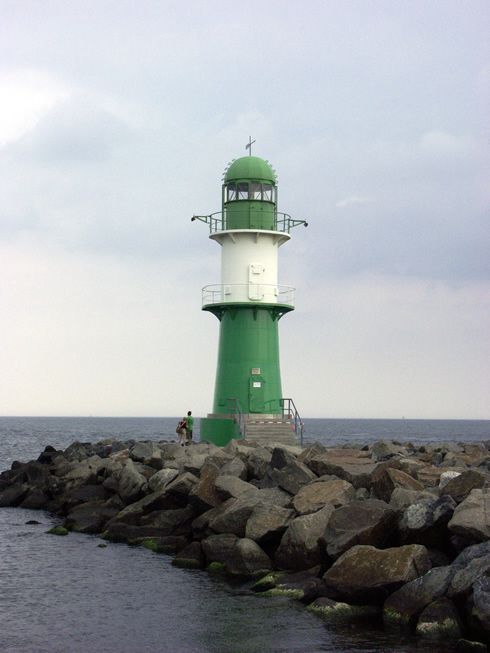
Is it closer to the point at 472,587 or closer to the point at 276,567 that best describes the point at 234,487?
the point at 276,567

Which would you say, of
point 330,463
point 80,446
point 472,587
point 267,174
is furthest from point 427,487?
point 80,446

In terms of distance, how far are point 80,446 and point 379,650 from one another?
60.3 feet

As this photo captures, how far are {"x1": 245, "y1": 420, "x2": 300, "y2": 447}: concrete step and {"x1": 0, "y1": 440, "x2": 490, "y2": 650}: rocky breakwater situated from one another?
3121 millimetres

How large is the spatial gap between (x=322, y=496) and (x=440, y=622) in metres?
3.60

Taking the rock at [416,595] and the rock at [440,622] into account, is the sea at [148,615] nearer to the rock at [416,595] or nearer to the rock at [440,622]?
the rock at [440,622]

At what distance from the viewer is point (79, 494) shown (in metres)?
19.0

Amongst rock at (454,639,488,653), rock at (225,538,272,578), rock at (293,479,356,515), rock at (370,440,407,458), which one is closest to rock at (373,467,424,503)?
rock at (293,479,356,515)

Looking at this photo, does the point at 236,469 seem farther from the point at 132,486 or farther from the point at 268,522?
the point at 268,522

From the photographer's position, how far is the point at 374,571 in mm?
10562

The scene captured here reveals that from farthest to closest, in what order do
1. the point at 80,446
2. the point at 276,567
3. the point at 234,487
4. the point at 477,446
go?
1. the point at 80,446
2. the point at 477,446
3. the point at 234,487
4. the point at 276,567

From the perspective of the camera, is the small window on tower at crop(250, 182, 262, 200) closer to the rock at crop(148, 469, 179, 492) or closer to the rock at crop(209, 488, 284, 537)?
the rock at crop(148, 469, 179, 492)

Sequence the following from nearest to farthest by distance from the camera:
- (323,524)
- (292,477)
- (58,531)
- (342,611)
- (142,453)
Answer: (342,611), (323,524), (292,477), (58,531), (142,453)

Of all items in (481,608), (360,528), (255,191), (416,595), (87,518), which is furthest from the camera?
(255,191)

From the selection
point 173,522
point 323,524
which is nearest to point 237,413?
point 173,522
